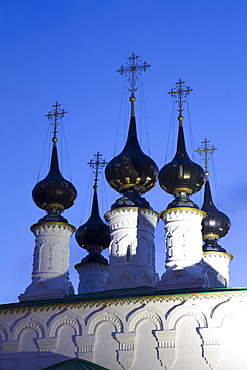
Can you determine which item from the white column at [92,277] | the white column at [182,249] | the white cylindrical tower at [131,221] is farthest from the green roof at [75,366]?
the white column at [92,277]

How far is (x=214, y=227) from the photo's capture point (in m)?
21.7

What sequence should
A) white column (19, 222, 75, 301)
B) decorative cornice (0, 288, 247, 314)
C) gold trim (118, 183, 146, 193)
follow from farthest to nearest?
gold trim (118, 183, 146, 193), white column (19, 222, 75, 301), decorative cornice (0, 288, 247, 314)

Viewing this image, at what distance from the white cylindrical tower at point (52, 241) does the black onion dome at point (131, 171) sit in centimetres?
141

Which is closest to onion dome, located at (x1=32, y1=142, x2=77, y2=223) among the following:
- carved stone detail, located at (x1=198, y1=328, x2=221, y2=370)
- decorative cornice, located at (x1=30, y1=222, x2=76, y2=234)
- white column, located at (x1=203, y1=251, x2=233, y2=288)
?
decorative cornice, located at (x1=30, y1=222, x2=76, y2=234)

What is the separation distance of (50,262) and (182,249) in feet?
12.4

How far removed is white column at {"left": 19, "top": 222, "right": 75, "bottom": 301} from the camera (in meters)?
18.9

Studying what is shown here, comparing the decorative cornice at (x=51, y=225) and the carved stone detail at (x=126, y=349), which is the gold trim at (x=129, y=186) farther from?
the carved stone detail at (x=126, y=349)

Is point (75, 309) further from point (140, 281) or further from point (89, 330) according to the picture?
point (140, 281)

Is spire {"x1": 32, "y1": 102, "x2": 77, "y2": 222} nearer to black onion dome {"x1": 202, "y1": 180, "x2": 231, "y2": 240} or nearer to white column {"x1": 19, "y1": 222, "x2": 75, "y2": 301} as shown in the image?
white column {"x1": 19, "y1": 222, "x2": 75, "y2": 301}

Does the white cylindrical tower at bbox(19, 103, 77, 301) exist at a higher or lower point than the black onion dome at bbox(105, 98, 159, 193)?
lower

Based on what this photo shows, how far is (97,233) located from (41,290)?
12.1 ft

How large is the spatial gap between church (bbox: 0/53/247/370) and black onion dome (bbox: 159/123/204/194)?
0.08ft

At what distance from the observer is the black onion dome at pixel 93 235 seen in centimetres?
2203

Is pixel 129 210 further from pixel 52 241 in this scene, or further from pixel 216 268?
pixel 216 268
